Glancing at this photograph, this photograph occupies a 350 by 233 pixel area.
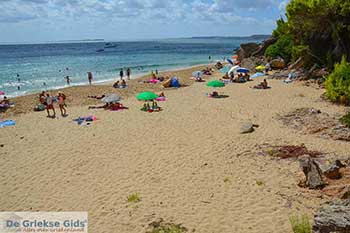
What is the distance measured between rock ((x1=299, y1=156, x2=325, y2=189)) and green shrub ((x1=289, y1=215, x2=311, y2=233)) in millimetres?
1542

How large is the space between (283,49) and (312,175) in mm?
26603

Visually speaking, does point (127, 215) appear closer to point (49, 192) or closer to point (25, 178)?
Answer: point (49, 192)

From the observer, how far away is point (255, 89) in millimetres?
22672

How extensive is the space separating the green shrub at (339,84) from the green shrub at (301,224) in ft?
38.6

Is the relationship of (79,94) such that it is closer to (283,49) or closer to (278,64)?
(278,64)

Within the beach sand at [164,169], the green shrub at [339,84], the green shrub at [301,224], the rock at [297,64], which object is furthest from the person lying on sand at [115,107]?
the rock at [297,64]

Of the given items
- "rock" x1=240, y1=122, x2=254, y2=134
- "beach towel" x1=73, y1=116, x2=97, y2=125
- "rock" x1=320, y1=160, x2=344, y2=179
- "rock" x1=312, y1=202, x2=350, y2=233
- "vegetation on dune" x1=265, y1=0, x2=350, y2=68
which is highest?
"vegetation on dune" x1=265, y1=0, x2=350, y2=68

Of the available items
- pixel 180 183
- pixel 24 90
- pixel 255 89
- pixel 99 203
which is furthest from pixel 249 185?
pixel 24 90

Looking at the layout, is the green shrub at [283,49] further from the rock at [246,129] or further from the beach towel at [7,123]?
the beach towel at [7,123]

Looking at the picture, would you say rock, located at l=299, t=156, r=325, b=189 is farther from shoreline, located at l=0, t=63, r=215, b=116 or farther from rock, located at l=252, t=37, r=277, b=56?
rock, located at l=252, t=37, r=277, b=56

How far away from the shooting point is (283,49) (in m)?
32.3

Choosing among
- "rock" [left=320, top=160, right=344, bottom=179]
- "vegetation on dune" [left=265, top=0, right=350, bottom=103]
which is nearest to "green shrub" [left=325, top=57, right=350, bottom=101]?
"vegetation on dune" [left=265, top=0, right=350, bottom=103]

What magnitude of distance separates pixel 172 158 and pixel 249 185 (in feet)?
9.98

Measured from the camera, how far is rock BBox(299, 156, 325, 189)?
796cm
